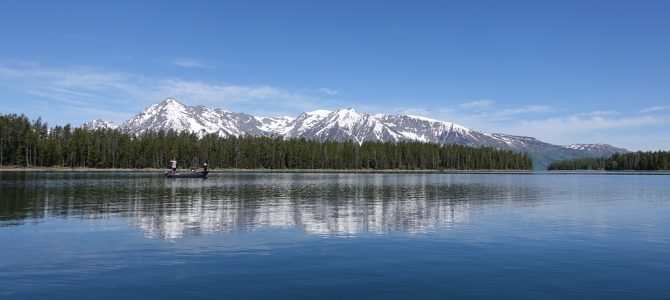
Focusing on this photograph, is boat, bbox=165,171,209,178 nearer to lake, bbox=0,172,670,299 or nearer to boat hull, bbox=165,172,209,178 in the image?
boat hull, bbox=165,172,209,178

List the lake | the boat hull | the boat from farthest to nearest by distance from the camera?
the boat hull, the boat, the lake

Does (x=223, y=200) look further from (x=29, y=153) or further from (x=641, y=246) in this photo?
(x=29, y=153)

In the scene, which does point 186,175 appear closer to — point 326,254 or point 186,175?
point 186,175

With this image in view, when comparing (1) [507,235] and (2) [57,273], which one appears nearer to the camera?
(2) [57,273]

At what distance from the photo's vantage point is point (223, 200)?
201 ft

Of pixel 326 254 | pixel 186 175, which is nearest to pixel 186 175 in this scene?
pixel 186 175

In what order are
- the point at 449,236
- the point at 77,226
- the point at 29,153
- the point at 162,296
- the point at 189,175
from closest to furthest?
the point at 162,296 < the point at 449,236 < the point at 77,226 < the point at 189,175 < the point at 29,153

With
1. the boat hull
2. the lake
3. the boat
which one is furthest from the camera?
the boat hull

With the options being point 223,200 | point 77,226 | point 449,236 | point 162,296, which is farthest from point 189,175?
point 162,296

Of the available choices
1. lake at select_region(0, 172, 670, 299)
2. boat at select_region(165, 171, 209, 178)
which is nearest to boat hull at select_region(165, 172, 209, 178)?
boat at select_region(165, 171, 209, 178)

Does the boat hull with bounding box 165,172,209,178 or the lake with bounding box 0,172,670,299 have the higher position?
the boat hull with bounding box 165,172,209,178

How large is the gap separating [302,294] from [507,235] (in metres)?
20.7

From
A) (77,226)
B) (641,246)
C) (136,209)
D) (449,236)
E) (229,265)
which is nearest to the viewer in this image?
(229,265)

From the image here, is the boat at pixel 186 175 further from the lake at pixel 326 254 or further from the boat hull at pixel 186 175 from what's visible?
the lake at pixel 326 254
